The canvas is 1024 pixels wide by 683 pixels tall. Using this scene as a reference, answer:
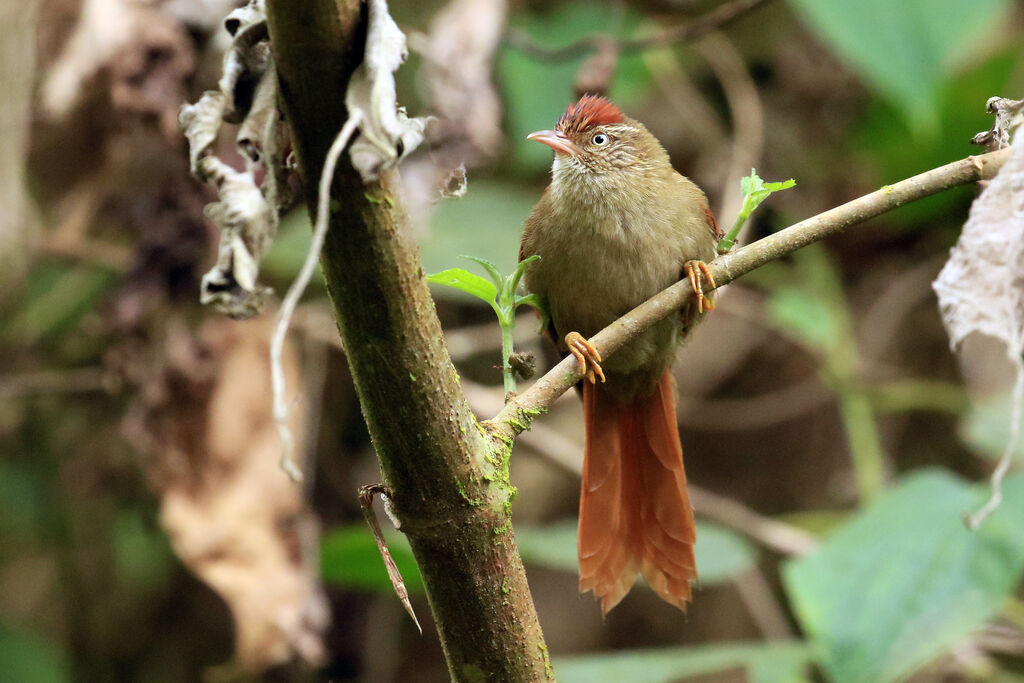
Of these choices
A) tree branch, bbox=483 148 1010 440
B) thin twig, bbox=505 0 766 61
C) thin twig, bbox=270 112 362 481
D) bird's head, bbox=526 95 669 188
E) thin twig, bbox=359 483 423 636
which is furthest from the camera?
thin twig, bbox=505 0 766 61

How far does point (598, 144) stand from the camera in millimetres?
2602

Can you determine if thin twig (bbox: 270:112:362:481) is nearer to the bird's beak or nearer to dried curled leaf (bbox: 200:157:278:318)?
dried curled leaf (bbox: 200:157:278:318)

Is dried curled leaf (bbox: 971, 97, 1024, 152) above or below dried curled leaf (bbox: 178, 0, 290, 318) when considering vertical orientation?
above

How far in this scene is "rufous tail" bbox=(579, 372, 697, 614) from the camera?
6.59 feet

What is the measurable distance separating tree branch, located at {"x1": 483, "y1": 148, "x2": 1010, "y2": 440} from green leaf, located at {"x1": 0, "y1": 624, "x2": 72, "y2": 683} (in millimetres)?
2531

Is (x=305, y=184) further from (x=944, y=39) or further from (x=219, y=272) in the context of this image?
(x=944, y=39)

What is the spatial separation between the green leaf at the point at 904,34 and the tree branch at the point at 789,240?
1770 millimetres

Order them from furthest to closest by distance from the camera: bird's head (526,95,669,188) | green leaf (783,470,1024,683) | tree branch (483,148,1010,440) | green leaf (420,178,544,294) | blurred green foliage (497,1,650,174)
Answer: blurred green foliage (497,1,650,174), green leaf (420,178,544,294), bird's head (526,95,669,188), green leaf (783,470,1024,683), tree branch (483,148,1010,440)

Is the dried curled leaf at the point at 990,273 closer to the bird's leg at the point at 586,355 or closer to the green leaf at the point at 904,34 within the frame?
the bird's leg at the point at 586,355

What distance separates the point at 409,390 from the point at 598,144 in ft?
5.51

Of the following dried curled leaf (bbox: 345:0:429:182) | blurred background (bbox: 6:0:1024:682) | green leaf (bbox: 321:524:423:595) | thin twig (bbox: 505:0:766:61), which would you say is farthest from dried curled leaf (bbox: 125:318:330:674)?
dried curled leaf (bbox: 345:0:429:182)

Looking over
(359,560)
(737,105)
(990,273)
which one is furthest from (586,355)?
(737,105)

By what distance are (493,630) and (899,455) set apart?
12.8ft

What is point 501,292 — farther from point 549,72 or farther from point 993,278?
point 549,72
